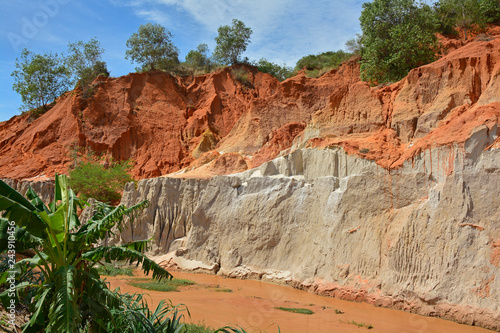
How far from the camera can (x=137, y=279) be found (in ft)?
49.5

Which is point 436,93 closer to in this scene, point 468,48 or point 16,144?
point 468,48

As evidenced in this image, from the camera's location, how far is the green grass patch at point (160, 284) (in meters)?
13.4

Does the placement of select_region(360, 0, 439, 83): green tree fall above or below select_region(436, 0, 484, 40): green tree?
below

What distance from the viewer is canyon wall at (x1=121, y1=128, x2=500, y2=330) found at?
10.9 m

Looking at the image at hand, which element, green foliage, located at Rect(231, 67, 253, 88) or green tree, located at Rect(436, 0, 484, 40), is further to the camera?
green foliage, located at Rect(231, 67, 253, 88)

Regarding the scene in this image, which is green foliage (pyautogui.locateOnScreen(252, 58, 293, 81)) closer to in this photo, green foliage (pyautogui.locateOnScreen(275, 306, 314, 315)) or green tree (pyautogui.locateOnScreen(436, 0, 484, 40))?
green tree (pyautogui.locateOnScreen(436, 0, 484, 40))

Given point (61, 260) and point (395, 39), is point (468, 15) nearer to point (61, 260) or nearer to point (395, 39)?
point (395, 39)

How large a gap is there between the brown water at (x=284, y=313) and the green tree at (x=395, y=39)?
1552cm

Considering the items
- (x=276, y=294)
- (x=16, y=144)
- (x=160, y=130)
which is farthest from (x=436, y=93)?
(x=16, y=144)

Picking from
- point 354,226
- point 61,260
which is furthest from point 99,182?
point 61,260

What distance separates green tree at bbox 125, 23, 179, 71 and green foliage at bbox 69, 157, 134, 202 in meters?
12.9

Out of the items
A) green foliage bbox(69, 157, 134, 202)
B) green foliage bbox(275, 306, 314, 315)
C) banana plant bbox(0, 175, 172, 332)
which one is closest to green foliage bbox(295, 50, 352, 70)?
green foliage bbox(69, 157, 134, 202)

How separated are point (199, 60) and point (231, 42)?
169 inches

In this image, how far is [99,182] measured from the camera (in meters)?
24.5
